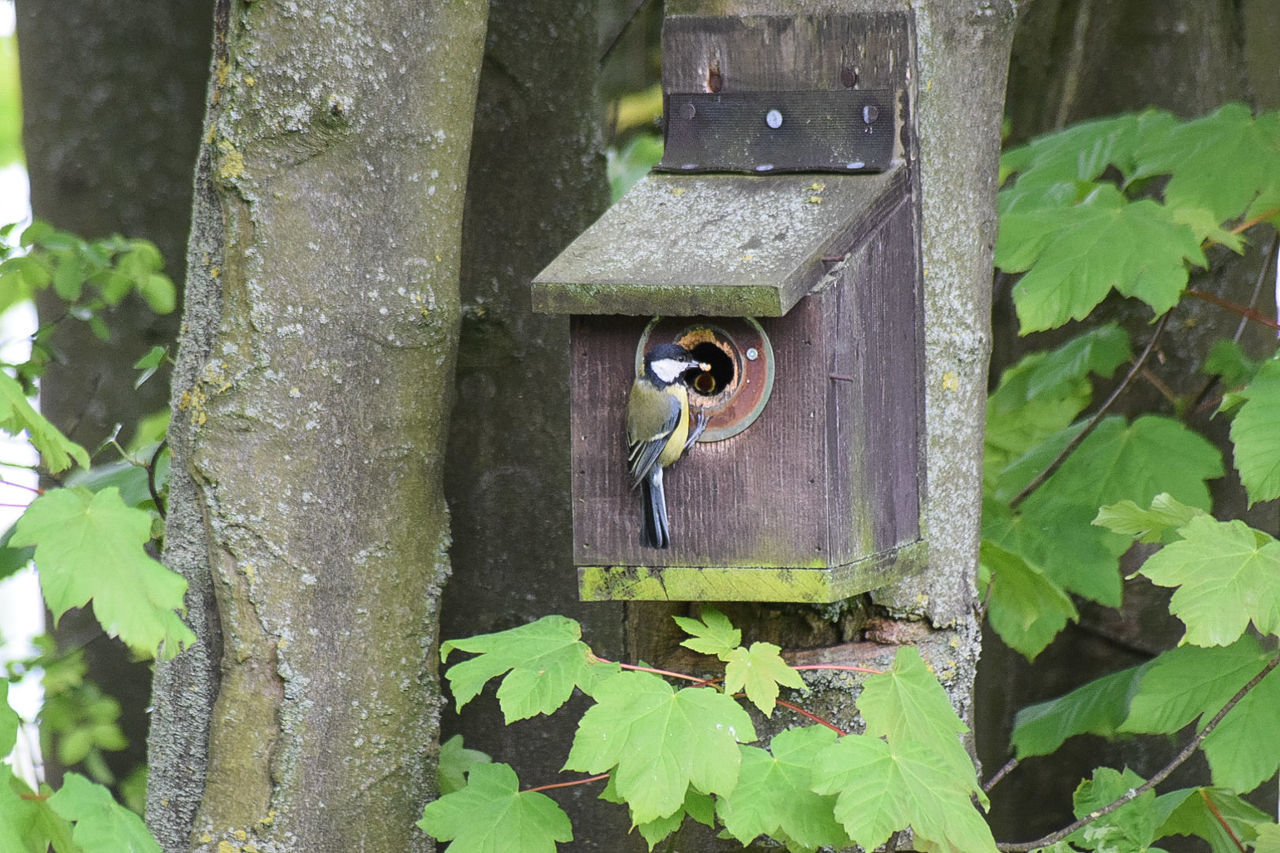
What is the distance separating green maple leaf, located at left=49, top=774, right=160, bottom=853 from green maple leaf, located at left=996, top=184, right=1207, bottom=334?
1.52 meters

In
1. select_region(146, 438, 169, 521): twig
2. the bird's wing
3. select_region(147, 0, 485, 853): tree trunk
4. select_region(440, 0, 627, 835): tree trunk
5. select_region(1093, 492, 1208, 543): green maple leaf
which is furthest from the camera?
select_region(440, 0, 627, 835): tree trunk

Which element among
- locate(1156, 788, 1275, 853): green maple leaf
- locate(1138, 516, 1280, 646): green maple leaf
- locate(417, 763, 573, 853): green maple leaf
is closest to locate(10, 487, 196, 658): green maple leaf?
locate(417, 763, 573, 853): green maple leaf

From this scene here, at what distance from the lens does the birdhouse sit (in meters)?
1.73

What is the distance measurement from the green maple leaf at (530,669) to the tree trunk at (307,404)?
320 millimetres

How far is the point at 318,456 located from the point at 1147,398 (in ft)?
6.68

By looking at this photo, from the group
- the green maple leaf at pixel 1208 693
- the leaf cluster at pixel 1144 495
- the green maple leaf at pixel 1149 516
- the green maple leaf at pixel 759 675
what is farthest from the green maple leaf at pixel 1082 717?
the green maple leaf at pixel 759 675

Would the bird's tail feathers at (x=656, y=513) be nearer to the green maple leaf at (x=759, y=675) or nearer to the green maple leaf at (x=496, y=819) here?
the green maple leaf at (x=759, y=675)

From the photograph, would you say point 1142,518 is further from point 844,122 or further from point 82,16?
point 82,16

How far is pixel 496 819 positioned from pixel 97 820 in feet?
1.59

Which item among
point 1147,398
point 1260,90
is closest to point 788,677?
point 1147,398

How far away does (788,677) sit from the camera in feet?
5.36

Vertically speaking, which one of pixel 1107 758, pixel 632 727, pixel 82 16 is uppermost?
pixel 82 16

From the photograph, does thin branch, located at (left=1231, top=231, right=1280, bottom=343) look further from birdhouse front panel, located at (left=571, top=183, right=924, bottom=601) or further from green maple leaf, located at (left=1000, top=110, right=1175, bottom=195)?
birdhouse front panel, located at (left=571, top=183, right=924, bottom=601)

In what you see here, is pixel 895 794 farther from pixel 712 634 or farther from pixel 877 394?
pixel 877 394
